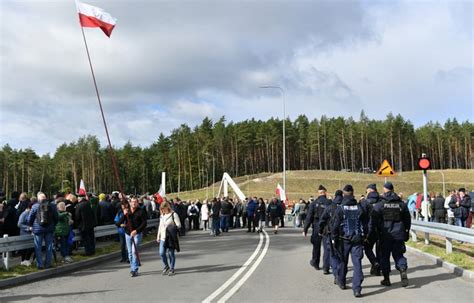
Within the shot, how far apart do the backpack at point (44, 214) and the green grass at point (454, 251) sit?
9878 millimetres

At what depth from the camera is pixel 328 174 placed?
89062 mm

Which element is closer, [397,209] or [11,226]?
[397,209]

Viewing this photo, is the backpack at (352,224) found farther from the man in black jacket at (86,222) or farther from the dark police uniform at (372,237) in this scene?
the man in black jacket at (86,222)

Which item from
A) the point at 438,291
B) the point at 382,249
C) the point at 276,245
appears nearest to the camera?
the point at 438,291

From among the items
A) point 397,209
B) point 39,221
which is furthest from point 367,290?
point 39,221

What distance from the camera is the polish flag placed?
13.5 m

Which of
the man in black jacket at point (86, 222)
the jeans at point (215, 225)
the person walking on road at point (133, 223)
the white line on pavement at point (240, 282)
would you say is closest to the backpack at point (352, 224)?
the white line on pavement at point (240, 282)

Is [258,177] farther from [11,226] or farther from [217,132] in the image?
[11,226]

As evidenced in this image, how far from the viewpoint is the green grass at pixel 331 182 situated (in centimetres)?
7744

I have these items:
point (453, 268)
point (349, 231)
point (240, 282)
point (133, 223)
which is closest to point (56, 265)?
point (133, 223)

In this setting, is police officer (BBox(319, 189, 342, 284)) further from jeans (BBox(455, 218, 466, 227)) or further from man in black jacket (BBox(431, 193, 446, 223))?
man in black jacket (BBox(431, 193, 446, 223))

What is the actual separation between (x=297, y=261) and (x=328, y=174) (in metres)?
76.9

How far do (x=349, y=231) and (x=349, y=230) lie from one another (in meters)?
0.02

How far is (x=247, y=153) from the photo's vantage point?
366ft
